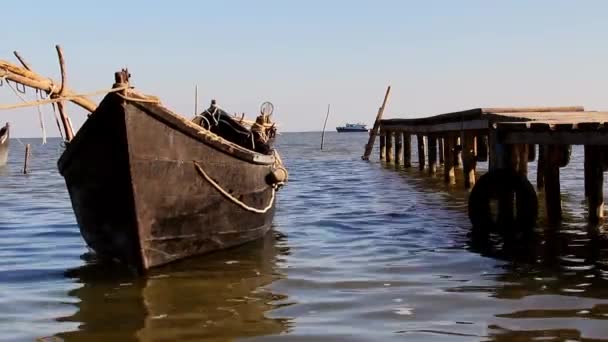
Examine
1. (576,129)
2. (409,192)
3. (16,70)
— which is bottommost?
(409,192)

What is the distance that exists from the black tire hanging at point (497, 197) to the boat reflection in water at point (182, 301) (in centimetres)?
281

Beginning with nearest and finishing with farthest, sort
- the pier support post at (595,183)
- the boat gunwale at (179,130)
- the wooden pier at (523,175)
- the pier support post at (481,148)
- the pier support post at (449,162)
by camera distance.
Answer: the boat gunwale at (179,130) < the wooden pier at (523,175) < the pier support post at (595,183) < the pier support post at (481,148) < the pier support post at (449,162)

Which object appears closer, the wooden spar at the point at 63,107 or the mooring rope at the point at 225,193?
the wooden spar at the point at 63,107

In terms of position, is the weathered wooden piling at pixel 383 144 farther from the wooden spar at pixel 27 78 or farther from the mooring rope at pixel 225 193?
the wooden spar at pixel 27 78

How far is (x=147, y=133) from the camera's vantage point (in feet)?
26.7

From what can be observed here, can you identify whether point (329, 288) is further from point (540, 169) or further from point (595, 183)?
point (540, 169)

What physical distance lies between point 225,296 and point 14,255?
399cm

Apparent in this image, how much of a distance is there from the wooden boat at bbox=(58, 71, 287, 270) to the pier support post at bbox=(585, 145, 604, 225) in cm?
478

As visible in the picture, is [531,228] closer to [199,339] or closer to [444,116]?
[199,339]

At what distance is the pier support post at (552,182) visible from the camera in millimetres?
11477

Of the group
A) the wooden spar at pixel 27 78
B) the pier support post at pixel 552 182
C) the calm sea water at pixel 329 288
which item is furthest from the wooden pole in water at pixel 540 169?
the wooden spar at pixel 27 78

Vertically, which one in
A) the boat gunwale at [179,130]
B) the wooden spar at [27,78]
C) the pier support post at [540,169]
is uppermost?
the wooden spar at [27,78]

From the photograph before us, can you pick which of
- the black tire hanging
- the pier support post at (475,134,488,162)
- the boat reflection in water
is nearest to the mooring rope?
the boat reflection in water

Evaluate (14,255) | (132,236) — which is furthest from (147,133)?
(14,255)
